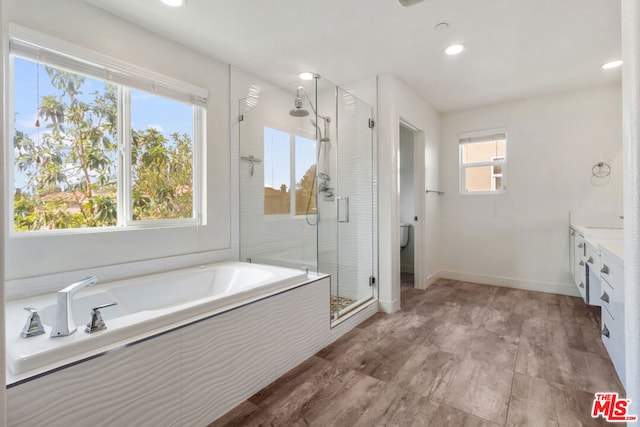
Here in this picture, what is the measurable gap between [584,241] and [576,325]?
79 centimetres

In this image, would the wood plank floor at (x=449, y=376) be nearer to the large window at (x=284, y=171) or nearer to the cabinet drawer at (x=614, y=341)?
the cabinet drawer at (x=614, y=341)

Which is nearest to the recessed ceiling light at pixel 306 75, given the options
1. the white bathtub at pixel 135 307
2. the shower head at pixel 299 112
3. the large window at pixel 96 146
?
the shower head at pixel 299 112

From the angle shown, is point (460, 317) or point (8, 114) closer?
point (8, 114)

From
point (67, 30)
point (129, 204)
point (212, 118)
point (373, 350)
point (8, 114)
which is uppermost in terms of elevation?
point (67, 30)

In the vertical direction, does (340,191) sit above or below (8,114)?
below

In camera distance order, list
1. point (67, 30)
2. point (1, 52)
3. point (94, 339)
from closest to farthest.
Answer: point (1, 52)
point (94, 339)
point (67, 30)

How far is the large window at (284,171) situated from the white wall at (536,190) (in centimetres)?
254

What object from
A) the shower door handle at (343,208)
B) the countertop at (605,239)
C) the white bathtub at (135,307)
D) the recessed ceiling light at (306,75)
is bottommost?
the white bathtub at (135,307)

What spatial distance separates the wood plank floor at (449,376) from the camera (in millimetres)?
1610

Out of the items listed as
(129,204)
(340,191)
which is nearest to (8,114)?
(129,204)

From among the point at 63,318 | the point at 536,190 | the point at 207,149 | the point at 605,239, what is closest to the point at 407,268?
the point at 536,190

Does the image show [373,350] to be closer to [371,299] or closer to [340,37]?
[371,299]

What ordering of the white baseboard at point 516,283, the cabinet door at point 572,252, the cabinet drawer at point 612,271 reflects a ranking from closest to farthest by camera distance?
the cabinet drawer at point 612,271 → the cabinet door at point 572,252 → the white baseboard at point 516,283

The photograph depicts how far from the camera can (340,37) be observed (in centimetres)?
240
